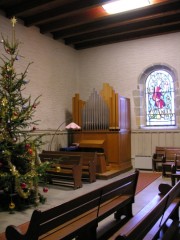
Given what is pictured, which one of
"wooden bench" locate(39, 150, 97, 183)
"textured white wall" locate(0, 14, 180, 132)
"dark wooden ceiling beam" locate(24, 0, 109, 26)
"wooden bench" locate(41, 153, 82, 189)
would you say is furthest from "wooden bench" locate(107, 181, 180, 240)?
"textured white wall" locate(0, 14, 180, 132)

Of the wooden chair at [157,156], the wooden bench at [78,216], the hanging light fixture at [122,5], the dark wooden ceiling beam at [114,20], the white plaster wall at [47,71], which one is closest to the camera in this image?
the wooden bench at [78,216]

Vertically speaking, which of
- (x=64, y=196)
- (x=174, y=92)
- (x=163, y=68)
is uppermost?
(x=163, y=68)

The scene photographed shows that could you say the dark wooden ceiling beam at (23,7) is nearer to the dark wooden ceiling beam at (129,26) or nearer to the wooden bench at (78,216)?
the dark wooden ceiling beam at (129,26)

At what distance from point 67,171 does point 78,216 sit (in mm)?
3419

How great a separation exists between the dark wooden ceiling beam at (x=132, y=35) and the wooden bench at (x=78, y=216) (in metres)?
5.66

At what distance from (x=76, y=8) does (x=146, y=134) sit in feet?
13.6

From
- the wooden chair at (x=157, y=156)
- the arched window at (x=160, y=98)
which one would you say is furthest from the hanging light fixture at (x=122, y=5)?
the wooden chair at (x=157, y=156)

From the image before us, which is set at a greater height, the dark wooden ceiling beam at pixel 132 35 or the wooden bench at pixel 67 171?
the dark wooden ceiling beam at pixel 132 35

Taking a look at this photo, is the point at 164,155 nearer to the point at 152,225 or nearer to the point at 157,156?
the point at 157,156

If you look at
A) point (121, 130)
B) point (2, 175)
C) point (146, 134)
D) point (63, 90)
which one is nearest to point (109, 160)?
point (121, 130)

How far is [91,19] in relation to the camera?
6773 mm

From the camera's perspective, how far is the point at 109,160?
24.5 ft

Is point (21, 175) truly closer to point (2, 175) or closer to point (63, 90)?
point (2, 175)

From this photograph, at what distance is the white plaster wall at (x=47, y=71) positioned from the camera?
7.04 metres
